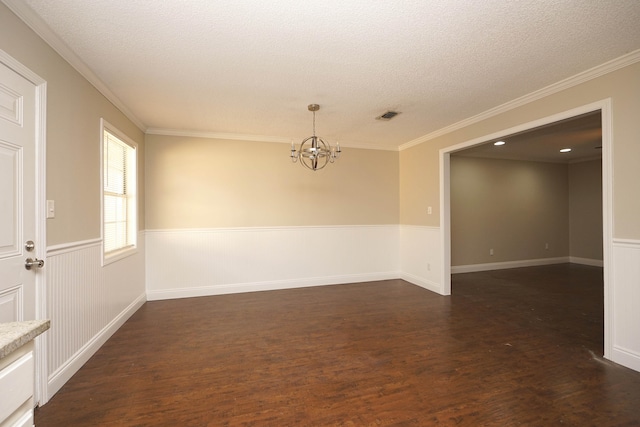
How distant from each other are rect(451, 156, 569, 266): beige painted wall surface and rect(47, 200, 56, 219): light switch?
20.4ft

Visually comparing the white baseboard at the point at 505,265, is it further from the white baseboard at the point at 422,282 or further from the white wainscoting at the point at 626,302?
the white wainscoting at the point at 626,302

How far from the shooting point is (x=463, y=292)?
4559 millimetres

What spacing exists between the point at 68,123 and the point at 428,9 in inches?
109

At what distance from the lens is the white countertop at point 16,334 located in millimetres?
833

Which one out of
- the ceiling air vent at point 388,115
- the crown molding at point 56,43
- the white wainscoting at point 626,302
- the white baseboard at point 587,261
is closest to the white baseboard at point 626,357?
the white wainscoting at point 626,302

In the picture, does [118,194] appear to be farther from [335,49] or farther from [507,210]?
[507,210]

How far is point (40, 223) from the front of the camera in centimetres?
189

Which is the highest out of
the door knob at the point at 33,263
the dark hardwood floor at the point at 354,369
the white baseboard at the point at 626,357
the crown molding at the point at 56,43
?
the crown molding at the point at 56,43

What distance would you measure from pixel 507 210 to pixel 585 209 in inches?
80.4

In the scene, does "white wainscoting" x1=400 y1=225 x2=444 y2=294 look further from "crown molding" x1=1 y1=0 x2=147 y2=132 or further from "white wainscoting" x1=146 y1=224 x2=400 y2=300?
"crown molding" x1=1 y1=0 x2=147 y2=132

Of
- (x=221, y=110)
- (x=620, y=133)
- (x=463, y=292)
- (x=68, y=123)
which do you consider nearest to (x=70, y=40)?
(x=68, y=123)

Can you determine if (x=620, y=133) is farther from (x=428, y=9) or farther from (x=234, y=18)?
(x=234, y=18)

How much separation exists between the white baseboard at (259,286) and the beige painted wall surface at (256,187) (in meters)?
0.98

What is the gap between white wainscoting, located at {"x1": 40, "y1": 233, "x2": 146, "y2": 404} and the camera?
203 centimetres
